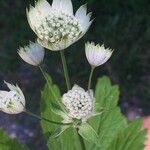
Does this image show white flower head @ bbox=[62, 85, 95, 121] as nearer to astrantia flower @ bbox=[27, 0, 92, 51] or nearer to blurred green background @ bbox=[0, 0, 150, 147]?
astrantia flower @ bbox=[27, 0, 92, 51]

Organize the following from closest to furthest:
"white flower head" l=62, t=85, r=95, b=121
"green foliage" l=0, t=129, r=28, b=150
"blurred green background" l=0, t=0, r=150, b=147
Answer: "white flower head" l=62, t=85, r=95, b=121, "green foliage" l=0, t=129, r=28, b=150, "blurred green background" l=0, t=0, r=150, b=147

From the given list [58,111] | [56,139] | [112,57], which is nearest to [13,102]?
[58,111]

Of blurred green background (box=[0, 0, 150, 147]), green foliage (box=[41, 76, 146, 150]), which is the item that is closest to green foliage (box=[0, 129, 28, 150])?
green foliage (box=[41, 76, 146, 150])

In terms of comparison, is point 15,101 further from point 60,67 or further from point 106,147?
point 60,67

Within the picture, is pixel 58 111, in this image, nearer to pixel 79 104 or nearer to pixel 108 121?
pixel 79 104

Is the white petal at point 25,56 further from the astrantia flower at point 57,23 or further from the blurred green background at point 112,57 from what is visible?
the blurred green background at point 112,57

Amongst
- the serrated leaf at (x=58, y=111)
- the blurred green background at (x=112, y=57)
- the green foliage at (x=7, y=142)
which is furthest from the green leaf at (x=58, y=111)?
the blurred green background at (x=112, y=57)
